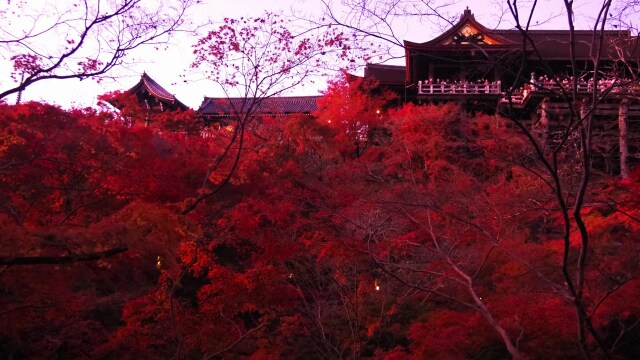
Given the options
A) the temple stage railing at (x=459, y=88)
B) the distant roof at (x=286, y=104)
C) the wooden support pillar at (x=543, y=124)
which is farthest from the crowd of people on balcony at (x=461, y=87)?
the distant roof at (x=286, y=104)

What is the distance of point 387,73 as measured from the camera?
24.1 m

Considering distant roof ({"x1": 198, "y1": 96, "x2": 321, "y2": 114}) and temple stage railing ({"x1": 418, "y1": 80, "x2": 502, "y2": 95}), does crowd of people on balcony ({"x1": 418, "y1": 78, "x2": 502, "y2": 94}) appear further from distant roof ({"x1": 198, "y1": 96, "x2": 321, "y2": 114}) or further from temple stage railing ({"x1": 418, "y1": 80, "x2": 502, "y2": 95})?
distant roof ({"x1": 198, "y1": 96, "x2": 321, "y2": 114})

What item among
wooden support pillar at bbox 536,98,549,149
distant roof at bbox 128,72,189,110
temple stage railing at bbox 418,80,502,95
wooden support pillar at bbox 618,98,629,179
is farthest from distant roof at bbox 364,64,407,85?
wooden support pillar at bbox 536,98,549,149

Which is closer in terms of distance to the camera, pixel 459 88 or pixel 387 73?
pixel 459 88

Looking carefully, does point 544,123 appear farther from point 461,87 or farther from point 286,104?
point 286,104

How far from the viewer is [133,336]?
1052cm

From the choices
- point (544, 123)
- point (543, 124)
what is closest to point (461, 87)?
point (543, 124)

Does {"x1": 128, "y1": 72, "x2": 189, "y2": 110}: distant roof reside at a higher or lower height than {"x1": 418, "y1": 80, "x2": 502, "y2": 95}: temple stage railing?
higher

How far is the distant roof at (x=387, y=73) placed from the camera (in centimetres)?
2344

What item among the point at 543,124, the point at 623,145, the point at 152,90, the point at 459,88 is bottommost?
the point at 623,145

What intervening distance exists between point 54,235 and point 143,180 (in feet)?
20.5

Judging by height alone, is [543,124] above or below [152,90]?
below

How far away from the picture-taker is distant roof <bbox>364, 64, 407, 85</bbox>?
76.9 ft

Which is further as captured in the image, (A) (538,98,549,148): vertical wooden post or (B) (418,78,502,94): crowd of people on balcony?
(B) (418,78,502,94): crowd of people on balcony
